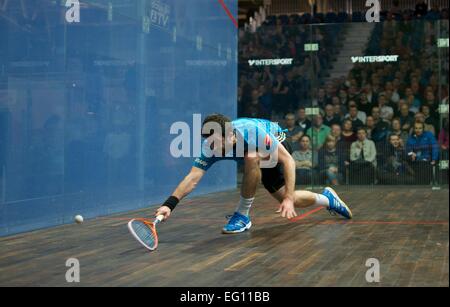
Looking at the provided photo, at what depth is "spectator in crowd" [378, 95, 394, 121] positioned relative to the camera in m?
8.01

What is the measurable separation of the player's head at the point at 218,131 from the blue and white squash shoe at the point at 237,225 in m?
0.54

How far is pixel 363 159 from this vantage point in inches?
318

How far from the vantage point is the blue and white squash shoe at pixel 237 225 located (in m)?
4.23

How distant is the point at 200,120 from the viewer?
7.13 metres

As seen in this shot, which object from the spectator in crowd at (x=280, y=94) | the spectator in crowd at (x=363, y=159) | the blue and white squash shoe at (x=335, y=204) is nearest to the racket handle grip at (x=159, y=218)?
the blue and white squash shoe at (x=335, y=204)

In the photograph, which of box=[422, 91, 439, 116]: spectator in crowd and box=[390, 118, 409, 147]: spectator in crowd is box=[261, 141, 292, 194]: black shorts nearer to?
box=[390, 118, 409, 147]: spectator in crowd

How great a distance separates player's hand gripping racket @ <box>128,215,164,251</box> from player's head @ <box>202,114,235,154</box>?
1.57ft

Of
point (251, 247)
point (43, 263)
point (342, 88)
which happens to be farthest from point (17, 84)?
point (342, 88)

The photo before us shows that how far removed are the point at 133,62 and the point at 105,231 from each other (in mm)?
1793

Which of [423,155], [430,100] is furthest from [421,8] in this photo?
[423,155]

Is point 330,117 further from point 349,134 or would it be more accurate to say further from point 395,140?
point 395,140

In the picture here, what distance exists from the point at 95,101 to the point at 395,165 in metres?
3.83

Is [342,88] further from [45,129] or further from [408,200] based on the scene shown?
[45,129]

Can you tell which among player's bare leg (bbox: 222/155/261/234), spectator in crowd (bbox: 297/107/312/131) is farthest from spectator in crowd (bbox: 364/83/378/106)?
player's bare leg (bbox: 222/155/261/234)
